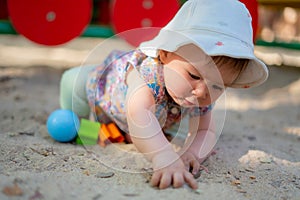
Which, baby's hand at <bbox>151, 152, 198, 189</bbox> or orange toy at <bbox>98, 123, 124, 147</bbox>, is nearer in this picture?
baby's hand at <bbox>151, 152, 198, 189</bbox>

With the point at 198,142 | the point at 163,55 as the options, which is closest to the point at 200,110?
the point at 198,142

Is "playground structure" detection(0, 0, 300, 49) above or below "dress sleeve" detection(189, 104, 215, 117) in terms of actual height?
above

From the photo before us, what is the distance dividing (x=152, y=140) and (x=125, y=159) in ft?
0.44

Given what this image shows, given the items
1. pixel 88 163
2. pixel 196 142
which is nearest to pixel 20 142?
pixel 88 163

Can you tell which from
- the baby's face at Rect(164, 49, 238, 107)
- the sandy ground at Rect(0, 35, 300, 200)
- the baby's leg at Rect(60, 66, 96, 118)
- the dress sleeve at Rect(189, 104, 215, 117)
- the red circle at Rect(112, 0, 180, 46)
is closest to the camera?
the sandy ground at Rect(0, 35, 300, 200)

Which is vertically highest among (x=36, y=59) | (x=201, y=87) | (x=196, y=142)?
(x=201, y=87)

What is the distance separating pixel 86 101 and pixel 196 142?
1.59 feet

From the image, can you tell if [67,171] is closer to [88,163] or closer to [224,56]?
[88,163]

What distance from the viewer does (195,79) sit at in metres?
0.95

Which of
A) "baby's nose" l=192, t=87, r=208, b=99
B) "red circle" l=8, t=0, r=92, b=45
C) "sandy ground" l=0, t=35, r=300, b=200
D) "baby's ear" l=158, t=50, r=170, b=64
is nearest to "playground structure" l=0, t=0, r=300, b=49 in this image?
"red circle" l=8, t=0, r=92, b=45

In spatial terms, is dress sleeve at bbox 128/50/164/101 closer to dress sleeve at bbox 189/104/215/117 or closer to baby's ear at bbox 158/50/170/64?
baby's ear at bbox 158/50/170/64

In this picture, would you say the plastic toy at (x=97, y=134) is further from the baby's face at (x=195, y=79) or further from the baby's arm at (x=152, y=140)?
the baby's face at (x=195, y=79)

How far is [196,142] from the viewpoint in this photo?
1.11 m

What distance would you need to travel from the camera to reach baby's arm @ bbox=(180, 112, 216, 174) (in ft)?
3.36
